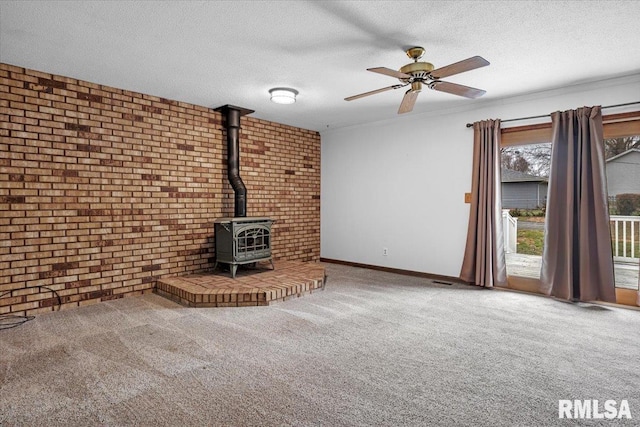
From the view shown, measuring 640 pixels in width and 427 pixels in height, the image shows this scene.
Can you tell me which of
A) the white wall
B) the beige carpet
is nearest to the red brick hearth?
the beige carpet

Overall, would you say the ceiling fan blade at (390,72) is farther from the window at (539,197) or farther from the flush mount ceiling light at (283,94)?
the window at (539,197)

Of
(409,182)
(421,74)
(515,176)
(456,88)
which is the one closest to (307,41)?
(421,74)

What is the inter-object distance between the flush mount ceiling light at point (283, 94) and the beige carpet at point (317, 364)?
7.70 ft

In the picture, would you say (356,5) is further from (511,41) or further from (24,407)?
(24,407)

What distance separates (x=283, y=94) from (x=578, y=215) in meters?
3.55

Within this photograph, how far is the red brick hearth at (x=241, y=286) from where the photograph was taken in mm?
3711

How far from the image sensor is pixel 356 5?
2352 millimetres

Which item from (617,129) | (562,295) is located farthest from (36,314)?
(617,129)

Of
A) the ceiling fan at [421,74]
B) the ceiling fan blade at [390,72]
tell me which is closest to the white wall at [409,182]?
the ceiling fan at [421,74]

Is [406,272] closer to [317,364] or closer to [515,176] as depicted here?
[515,176]

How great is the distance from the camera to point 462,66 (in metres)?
2.67

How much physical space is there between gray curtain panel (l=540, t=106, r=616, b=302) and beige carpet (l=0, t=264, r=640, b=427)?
0.30 meters

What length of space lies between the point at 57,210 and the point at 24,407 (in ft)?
7.57

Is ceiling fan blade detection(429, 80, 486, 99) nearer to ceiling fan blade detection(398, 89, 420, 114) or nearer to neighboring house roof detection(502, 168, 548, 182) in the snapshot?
ceiling fan blade detection(398, 89, 420, 114)
